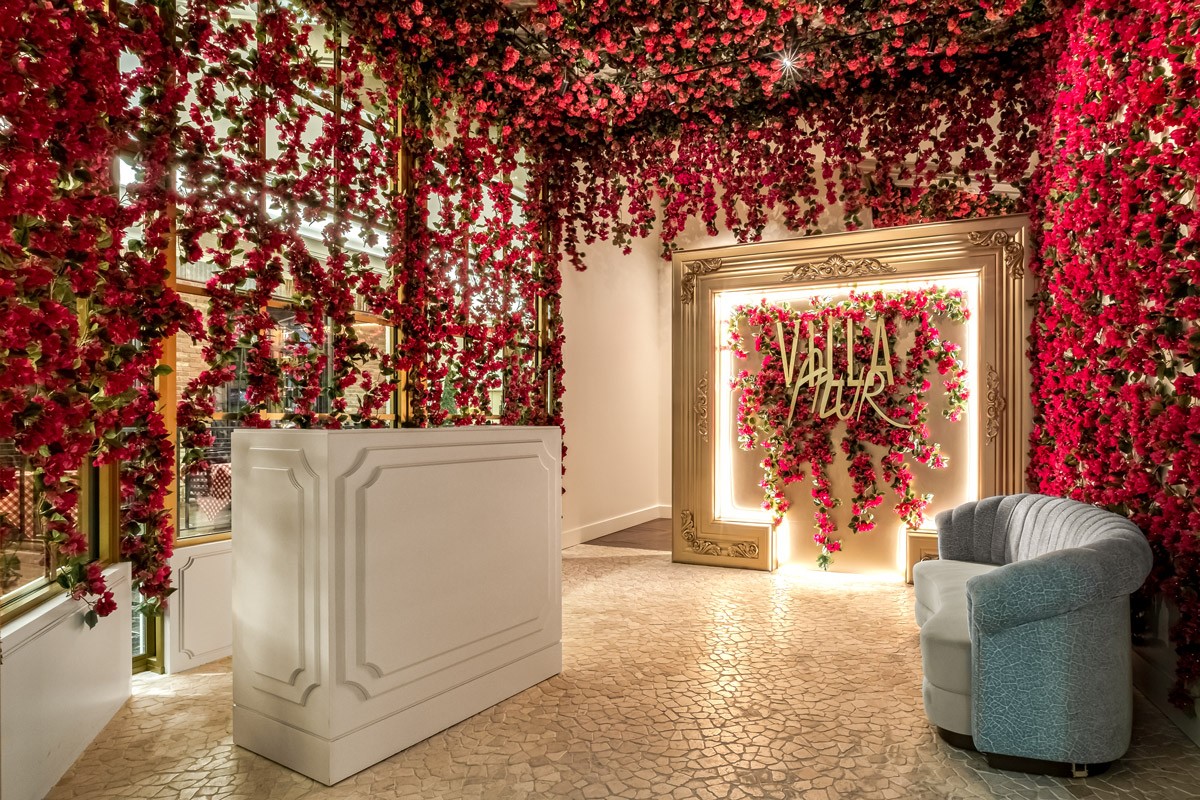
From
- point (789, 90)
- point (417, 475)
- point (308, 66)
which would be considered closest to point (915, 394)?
point (789, 90)

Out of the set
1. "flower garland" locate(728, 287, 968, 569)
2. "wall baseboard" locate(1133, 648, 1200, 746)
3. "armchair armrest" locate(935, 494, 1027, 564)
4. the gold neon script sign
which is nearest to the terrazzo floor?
"wall baseboard" locate(1133, 648, 1200, 746)

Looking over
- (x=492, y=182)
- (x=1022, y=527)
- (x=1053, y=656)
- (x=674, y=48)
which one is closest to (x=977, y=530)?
(x=1022, y=527)

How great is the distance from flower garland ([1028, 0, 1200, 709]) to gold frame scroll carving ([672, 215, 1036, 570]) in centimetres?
80

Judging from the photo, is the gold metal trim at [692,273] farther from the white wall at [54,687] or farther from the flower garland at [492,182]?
the white wall at [54,687]

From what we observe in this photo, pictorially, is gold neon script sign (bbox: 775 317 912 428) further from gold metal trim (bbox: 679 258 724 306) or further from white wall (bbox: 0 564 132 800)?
white wall (bbox: 0 564 132 800)

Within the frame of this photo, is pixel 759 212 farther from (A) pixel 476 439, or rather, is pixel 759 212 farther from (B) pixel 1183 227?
(A) pixel 476 439

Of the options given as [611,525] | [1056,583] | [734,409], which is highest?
[734,409]

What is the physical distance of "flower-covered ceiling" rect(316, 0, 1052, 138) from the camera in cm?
394

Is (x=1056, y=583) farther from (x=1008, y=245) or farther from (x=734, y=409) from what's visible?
(x=734, y=409)

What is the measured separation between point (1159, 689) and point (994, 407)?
7.28 ft

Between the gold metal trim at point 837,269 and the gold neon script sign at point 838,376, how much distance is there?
1.08 feet

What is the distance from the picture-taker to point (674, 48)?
14.5 feet

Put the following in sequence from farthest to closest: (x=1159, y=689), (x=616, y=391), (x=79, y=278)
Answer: (x=616, y=391), (x=1159, y=689), (x=79, y=278)

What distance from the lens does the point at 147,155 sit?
288 centimetres
